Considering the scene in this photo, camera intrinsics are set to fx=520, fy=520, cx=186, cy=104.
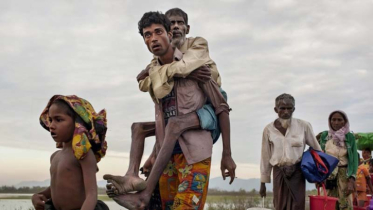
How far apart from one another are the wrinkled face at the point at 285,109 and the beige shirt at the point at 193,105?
2990 mm

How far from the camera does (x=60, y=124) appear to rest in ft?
12.3

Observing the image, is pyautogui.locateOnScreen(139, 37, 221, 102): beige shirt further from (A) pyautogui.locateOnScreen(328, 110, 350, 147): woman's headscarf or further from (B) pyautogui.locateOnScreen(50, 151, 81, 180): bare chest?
(A) pyautogui.locateOnScreen(328, 110, 350, 147): woman's headscarf

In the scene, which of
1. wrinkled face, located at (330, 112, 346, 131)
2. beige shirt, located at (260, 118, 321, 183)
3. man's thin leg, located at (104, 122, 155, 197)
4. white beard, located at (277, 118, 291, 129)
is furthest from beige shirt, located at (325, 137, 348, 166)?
man's thin leg, located at (104, 122, 155, 197)

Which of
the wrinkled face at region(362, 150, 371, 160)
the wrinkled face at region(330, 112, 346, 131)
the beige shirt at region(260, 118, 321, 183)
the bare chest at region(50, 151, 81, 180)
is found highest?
the wrinkled face at region(330, 112, 346, 131)

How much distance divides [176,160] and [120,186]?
0.53 m

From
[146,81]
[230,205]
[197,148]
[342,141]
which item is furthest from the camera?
[230,205]

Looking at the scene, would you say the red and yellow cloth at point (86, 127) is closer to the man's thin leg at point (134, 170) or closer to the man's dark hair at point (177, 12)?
the man's thin leg at point (134, 170)

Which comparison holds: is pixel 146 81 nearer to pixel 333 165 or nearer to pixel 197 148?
pixel 197 148

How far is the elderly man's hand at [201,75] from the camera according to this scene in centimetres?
397

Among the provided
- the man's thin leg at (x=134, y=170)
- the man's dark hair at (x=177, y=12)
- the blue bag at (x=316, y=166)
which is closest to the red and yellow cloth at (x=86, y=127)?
the man's thin leg at (x=134, y=170)

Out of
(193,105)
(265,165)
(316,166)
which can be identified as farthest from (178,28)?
(265,165)

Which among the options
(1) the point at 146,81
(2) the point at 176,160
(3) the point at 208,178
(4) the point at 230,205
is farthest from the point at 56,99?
(4) the point at 230,205

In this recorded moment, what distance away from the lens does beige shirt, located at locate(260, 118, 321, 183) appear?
22.2 feet

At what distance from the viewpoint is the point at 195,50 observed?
13.5 feet
